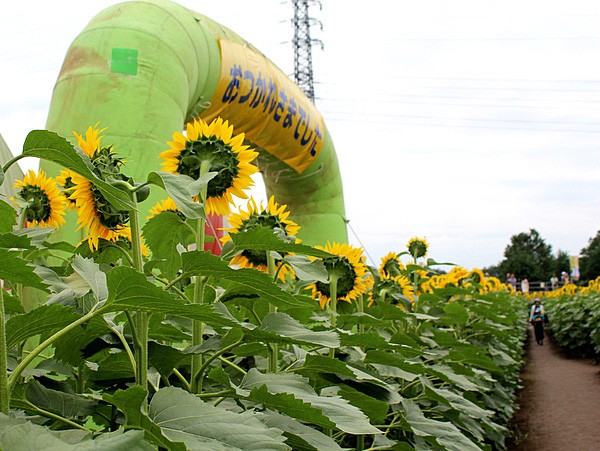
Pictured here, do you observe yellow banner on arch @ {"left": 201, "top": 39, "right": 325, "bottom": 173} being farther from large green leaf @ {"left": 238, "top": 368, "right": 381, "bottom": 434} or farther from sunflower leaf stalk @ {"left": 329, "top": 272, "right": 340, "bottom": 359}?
large green leaf @ {"left": 238, "top": 368, "right": 381, "bottom": 434}

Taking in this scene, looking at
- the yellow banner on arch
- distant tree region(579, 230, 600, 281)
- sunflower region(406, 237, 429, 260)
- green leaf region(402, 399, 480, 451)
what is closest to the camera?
green leaf region(402, 399, 480, 451)

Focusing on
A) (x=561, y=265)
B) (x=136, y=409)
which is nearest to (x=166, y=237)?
(x=136, y=409)

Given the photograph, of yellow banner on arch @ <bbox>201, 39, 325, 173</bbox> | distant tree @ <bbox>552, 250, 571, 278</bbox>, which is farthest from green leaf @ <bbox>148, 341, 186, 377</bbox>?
distant tree @ <bbox>552, 250, 571, 278</bbox>

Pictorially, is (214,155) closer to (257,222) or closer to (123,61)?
(257,222)

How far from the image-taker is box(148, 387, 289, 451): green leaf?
0.68 meters

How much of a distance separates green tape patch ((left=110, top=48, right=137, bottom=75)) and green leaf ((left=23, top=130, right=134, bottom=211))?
4.80 meters

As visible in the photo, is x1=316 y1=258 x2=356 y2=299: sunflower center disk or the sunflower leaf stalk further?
x1=316 y1=258 x2=356 y2=299: sunflower center disk

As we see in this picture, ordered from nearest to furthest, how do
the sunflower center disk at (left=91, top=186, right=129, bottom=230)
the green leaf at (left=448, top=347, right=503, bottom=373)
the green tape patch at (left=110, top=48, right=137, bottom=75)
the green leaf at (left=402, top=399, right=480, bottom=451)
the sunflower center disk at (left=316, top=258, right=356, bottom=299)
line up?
the sunflower center disk at (left=91, top=186, right=129, bottom=230) → the green leaf at (left=402, top=399, right=480, bottom=451) → the sunflower center disk at (left=316, top=258, right=356, bottom=299) → the green leaf at (left=448, top=347, right=503, bottom=373) → the green tape patch at (left=110, top=48, right=137, bottom=75)

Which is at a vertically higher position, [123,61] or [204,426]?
[123,61]

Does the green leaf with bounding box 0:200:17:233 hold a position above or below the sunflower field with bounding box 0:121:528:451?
above

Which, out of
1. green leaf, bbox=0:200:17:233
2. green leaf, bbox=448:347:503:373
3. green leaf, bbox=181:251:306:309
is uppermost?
green leaf, bbox=0:200:17:233

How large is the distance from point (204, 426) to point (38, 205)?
1.21 meters

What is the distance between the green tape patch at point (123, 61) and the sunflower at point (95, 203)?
440 cm

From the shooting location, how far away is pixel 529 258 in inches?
2320
